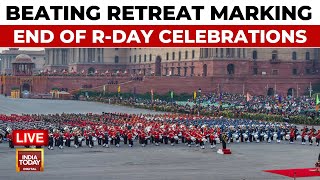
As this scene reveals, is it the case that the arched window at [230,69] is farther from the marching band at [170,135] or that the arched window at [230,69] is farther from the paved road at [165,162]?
the paved road at [165,162]

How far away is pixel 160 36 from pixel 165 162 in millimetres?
17422

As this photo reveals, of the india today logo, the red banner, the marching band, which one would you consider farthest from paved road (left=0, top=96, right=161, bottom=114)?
the red banner

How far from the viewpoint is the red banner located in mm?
15312

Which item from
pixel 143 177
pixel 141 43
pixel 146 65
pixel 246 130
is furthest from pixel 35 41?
pixel 146 65

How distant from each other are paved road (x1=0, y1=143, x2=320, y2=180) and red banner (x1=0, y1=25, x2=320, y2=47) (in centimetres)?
1163

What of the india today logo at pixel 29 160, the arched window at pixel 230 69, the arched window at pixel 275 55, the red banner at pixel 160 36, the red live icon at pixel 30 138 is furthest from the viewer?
the arched window at pixel 275 55

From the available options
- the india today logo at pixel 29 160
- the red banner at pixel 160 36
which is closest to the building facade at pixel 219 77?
the india today logo at pixel 29 160

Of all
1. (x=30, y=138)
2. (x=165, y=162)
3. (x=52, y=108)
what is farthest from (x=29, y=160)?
(x=52, y=108)

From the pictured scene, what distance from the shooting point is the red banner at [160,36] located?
1531 centimetres

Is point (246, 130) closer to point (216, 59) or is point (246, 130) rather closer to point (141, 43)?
point (141, 43)

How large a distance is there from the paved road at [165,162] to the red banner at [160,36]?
38.2ft

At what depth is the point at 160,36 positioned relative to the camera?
1545cm

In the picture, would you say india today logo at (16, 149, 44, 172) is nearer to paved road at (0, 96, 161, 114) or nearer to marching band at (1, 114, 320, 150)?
marching band at (1, 114, 320, 150)

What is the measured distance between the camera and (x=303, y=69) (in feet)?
373
